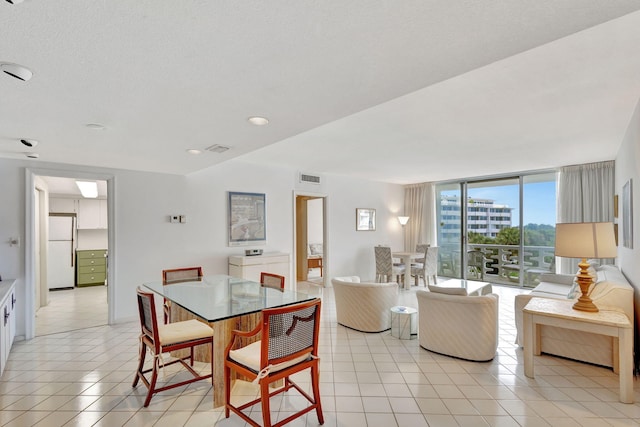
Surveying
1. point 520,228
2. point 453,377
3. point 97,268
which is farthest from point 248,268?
point 520,228

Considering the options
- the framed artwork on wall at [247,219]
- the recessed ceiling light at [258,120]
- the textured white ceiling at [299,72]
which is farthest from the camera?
the framed artwork on wall at [247,219]

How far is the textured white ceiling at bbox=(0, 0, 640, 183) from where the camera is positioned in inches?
45.9

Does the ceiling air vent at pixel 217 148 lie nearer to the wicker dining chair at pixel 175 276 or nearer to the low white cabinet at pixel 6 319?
the wicker dining chair at pixel 175 276

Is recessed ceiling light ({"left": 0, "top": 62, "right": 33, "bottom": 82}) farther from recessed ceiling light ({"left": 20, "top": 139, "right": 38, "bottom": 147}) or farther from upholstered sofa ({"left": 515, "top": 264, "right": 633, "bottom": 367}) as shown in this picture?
upholstered sofa ({"left": 515, "top": 264, "right": 633, "bottom": 367})

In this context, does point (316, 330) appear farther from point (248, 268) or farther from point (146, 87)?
point (248, 268)

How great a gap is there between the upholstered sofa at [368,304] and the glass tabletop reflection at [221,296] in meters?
1.20

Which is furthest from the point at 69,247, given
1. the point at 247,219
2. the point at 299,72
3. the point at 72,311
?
the point at 299,72

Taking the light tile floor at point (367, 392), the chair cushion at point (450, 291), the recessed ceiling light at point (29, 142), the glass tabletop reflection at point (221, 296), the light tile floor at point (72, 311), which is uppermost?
the recessed ceiling light at point (29, 142)

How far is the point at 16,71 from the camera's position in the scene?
1557 mm

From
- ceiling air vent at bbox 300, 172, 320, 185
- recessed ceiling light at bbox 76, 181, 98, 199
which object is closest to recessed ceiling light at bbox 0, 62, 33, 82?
recessed ceiling light at bbox 76, 181, 98, 199

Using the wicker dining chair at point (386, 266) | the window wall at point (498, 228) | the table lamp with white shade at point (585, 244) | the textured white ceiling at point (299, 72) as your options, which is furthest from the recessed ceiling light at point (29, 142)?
the window wall at point (498, 228)

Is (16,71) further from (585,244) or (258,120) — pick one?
(585,244)

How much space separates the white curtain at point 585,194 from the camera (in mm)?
5367

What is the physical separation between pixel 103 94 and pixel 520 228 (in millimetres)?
7290
